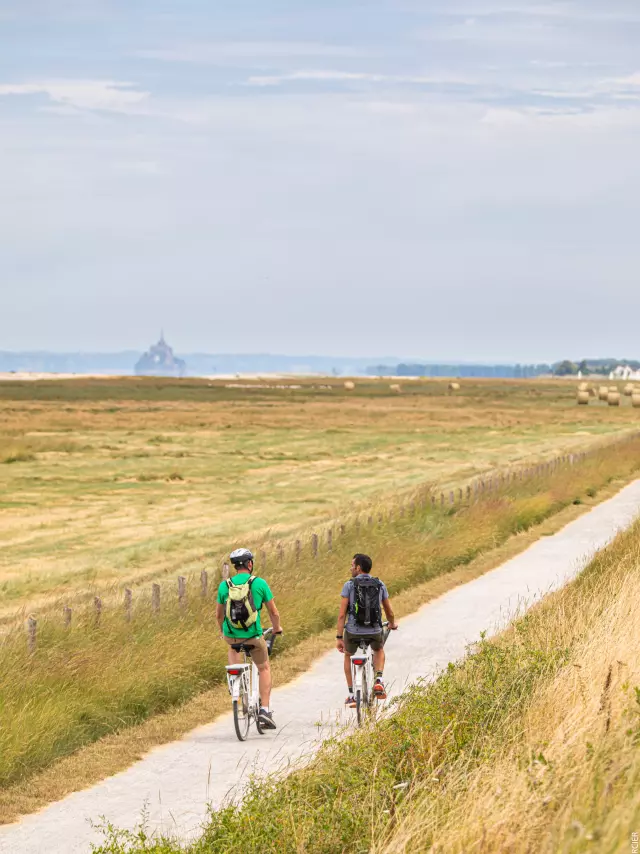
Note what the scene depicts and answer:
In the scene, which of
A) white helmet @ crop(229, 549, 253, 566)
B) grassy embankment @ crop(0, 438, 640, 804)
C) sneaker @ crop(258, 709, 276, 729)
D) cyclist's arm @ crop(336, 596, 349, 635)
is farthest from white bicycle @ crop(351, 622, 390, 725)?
grassy embankment @ crop(0, 438, 640, 804)

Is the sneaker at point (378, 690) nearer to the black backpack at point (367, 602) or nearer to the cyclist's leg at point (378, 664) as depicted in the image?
the cyclist's leg at point (378, 664)

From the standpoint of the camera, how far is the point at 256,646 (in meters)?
13.2

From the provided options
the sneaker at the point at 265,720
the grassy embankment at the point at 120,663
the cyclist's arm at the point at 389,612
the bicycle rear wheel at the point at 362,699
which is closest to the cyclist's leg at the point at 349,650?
the bicycle rear wheel at the point at 362,699

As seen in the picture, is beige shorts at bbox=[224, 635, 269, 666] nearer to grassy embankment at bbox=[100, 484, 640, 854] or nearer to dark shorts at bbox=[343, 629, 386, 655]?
dark shorts at bbox=[343, 629, 386, 655]

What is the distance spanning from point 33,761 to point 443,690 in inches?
169

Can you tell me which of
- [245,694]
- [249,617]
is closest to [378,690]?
[245,694]

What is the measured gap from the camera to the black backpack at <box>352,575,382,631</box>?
42.4ft

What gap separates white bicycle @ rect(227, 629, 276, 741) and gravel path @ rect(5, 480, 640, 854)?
0.19 meters

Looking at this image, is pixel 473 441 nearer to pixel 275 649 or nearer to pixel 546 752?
pixel 275 649

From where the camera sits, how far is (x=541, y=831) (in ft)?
25.1

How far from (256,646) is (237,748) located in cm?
110

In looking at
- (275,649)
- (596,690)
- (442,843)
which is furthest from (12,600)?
(442,843)

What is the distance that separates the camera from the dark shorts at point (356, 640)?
13.1 metres

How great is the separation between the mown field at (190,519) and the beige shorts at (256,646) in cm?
198
